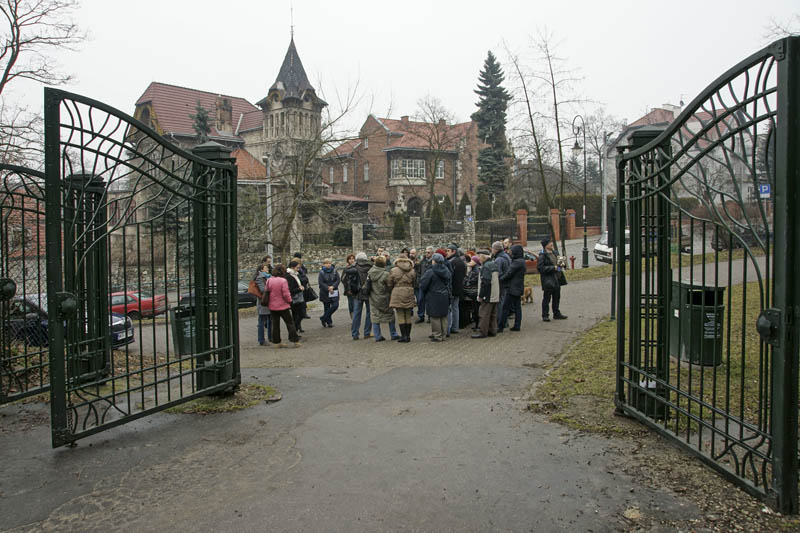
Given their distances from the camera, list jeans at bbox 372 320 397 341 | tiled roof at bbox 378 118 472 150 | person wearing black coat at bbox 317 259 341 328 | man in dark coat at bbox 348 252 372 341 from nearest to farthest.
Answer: jeans at bbox 372 320 397 341 < man in dark coat at bbox 348 252 372 341 < person wearing black coat at bbox 317 259 341 328 < tiled roof at bbox 378 118 472 150

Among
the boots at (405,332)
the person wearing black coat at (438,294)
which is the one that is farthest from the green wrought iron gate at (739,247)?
the boots at (405,332)

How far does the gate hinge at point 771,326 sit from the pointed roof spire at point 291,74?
5403 cm

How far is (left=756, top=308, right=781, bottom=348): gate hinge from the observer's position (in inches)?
145

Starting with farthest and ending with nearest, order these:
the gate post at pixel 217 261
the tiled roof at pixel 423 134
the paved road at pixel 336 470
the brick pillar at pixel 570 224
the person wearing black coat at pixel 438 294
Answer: the tiled roof at pixel 423 134 < the brick pillar at pixel 570 224 < the person wearing black coat at pixel 438 294 < the gate post at pixel 217 261 < the paved road at pixel 336 470

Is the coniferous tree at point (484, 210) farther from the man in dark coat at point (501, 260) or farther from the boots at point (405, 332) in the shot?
the boots at point (405, 332)

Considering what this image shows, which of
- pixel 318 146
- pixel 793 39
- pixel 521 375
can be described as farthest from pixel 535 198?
pixel 793 39

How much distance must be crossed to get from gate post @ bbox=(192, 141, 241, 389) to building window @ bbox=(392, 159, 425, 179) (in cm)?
5982

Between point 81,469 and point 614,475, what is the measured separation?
4.43 meters

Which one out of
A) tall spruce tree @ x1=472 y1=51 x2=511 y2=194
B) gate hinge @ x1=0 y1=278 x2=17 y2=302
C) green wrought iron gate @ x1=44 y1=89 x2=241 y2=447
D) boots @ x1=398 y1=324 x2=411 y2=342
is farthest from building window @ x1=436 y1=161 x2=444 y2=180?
gate hinge @ x1=0 y1=278 x2=17 y2=302

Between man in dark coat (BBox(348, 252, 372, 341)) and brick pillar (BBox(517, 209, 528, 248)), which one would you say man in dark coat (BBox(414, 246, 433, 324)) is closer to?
man in dark coat (BBox(348, 252, 372, 341))

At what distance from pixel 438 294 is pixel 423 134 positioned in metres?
53.6

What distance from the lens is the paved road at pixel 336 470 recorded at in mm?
4125

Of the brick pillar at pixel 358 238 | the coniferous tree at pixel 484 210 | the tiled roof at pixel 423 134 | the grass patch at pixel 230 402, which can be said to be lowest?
the grass patch at pixel 230 402

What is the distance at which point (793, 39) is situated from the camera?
3.64m
